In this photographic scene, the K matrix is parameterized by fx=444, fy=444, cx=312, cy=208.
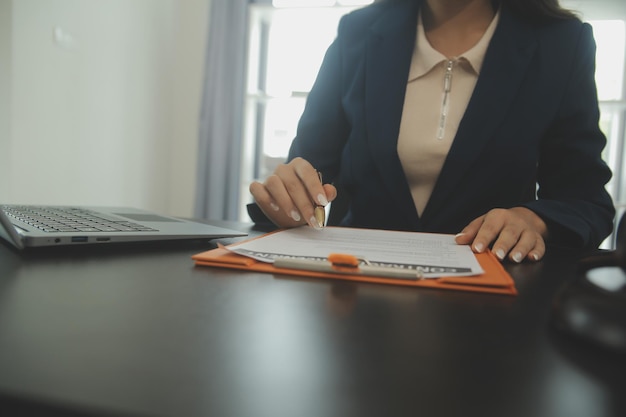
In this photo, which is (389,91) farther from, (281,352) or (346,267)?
(281,352)

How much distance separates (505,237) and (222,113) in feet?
7.56

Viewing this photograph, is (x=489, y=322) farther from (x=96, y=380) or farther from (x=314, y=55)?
(x=314, y=55)

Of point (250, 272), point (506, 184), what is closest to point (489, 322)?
point (250, 272)

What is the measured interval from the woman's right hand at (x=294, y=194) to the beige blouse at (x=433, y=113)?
374 mm

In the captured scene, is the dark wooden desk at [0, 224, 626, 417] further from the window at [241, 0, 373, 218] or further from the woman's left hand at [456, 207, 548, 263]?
the window at [241, 0, 373, 218]

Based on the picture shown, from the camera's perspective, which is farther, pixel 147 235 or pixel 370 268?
pixel 147 235

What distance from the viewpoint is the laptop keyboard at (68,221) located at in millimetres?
491

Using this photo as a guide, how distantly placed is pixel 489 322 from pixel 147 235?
14.8 inches

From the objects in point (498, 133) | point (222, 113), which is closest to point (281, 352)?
point (498, 133)

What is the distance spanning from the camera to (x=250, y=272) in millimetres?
407

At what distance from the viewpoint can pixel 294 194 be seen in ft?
2.08

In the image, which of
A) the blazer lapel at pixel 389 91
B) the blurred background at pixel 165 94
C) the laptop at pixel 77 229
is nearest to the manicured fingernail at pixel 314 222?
the laptop at pixel 77 229

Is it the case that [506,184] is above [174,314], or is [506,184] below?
above

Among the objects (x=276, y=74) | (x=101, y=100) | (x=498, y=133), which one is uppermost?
(x=276, y=74)
